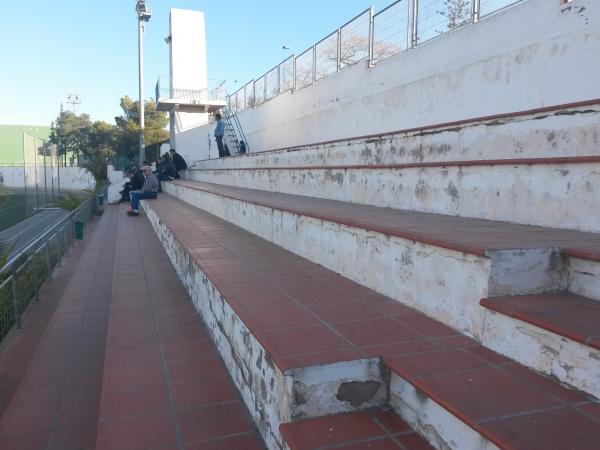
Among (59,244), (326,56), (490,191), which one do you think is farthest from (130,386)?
(326,56)

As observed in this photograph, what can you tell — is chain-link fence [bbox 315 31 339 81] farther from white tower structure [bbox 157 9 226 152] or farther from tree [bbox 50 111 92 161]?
tree [bbox 50 111 92 161]

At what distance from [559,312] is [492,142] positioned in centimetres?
241

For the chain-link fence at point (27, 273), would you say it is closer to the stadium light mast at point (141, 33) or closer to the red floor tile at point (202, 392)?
the red floor tile at point (202, 392)

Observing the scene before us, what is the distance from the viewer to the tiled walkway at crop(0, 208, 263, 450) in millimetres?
2389

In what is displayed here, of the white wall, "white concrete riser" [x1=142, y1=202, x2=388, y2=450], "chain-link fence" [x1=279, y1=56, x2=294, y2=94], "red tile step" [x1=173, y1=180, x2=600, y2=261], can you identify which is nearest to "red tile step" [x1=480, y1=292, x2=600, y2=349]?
"red tile step" [x1=173, y1=180, x2=600, y2=261]

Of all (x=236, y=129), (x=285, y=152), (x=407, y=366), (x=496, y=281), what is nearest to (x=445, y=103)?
(x=285, y=152)

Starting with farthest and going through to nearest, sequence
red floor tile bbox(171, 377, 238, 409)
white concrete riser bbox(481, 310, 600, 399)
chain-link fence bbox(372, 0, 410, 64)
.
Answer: chain-link fence bbox(372, 0, 410, 64) → red floor tile bbox(171, 377, 238, 409) → white concrete riser bbox(481, 310, 600, 399)

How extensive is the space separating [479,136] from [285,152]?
229 inches

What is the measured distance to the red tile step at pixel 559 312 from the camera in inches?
68.4

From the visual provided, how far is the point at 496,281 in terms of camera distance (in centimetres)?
217

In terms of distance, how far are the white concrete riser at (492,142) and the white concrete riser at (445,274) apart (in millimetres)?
1414

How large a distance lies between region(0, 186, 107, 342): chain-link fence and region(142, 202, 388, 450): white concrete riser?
313cm

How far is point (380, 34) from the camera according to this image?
8.71m

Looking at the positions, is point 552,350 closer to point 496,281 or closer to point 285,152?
point 496,281
